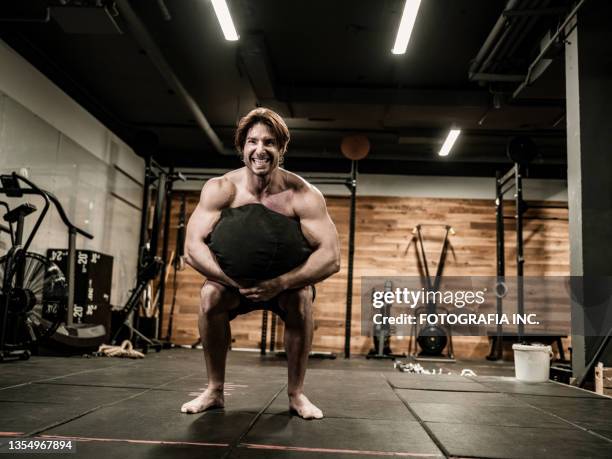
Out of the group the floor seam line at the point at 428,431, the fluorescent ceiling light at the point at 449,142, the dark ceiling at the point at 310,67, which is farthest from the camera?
the fluorescent ceiling light at the point at 449,142

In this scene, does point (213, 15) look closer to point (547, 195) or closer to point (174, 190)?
point (174, 190)

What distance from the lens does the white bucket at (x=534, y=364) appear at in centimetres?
410

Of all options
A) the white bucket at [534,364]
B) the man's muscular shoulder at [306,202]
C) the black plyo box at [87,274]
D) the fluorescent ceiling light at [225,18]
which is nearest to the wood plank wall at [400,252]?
the black plyo box at [87,274]

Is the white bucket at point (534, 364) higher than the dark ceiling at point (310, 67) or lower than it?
lower

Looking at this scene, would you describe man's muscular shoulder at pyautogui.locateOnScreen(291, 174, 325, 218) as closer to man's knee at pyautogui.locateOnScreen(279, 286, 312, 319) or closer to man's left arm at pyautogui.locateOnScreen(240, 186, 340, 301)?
man's left arm at pyautogui.locateOnScreen(240, 186, 340, 301)

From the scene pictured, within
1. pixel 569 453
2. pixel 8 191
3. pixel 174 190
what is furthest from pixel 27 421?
pixel 174 190

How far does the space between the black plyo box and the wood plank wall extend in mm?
2553

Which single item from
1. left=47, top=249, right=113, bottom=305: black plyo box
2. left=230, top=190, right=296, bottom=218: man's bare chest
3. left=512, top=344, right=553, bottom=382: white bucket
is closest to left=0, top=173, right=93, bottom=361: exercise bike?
left=47, top=249, right=113, bottom=305: black plyo box

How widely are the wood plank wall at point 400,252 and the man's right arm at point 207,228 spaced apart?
636 cm

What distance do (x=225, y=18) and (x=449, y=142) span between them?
414 cm

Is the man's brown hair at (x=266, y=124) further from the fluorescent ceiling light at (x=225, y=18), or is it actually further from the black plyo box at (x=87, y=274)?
the black plyo box at (x=87, y=274)

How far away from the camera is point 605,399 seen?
304cm

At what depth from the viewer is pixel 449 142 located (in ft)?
24.9

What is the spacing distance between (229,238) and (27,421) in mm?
917
